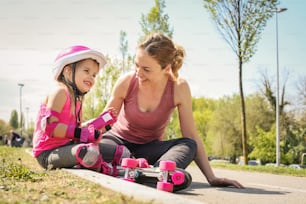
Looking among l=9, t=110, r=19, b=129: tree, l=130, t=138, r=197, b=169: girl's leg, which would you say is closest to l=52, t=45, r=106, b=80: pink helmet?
l=130, t=138, r=197, b=169: girl's leg

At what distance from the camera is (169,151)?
3717 mm

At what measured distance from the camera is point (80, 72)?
14.1 feet

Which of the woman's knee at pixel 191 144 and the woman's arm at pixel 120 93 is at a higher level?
the woman's arm at pixel 120 93

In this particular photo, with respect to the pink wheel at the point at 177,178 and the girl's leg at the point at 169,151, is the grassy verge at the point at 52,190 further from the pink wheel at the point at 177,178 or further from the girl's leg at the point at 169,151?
the girl's leg at the point at 169,151

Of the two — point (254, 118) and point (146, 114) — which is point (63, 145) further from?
point (254, 118)

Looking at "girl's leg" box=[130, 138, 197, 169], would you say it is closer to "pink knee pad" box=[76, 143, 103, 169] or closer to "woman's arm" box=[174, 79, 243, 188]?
"woman's arm" box=[174, 79, 243, 188]

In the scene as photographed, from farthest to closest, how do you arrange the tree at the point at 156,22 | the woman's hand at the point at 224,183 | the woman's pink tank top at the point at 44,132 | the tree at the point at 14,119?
the tree at the point at 14,119 < the tree at the point at 156,22 < the woman's pink tank top at the point at 44,132 < the woman's hand at the point at 224,183

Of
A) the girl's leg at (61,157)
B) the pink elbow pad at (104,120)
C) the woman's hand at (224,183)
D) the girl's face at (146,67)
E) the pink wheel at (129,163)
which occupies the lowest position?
the woman's hand at (224,183)

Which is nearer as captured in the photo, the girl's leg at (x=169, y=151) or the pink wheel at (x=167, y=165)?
the pink wheel at (x=167, y=165)

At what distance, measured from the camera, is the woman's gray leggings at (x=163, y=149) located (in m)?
3.57

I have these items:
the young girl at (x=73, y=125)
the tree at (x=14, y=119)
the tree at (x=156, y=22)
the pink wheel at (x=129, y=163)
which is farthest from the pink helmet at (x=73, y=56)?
the tree at (x=14, y=119)

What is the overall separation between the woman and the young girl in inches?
10.2

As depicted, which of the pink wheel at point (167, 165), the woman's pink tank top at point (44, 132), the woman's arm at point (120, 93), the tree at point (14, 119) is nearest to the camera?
the pink wheel at point (167, 165)

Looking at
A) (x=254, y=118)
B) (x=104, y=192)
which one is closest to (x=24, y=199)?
(x=104, y=192)
